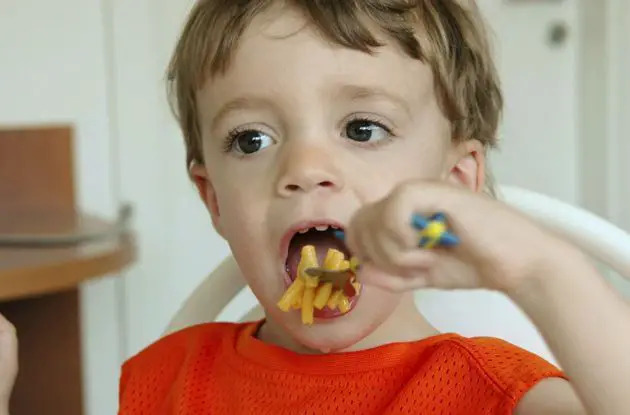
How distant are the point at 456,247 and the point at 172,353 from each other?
49 centimetres

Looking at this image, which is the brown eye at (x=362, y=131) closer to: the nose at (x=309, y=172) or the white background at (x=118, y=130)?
the nose at (x=309, y=172)

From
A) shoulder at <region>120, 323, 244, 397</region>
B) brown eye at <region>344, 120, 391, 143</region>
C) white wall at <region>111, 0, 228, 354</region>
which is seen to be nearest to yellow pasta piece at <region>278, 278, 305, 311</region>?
brown eye at <region>344, 120, 391, 143</region>

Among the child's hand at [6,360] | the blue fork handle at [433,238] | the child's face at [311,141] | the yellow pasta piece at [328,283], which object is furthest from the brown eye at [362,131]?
the child's hand at [6,360]

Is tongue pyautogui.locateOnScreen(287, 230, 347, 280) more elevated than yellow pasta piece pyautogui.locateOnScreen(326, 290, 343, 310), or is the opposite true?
tongue pyautogui.locateOnScreen(287, 230, 347, 280)

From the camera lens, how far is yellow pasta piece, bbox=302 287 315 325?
0.69m

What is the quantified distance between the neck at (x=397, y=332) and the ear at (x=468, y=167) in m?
0.11

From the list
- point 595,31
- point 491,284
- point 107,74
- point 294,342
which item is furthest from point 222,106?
point 595,31

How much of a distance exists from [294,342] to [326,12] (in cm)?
29

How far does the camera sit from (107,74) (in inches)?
72.8

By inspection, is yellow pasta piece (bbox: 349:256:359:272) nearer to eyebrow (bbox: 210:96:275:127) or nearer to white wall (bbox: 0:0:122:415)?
eyebrow (bbox: 210:96:275:127)

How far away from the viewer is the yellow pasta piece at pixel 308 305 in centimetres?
69

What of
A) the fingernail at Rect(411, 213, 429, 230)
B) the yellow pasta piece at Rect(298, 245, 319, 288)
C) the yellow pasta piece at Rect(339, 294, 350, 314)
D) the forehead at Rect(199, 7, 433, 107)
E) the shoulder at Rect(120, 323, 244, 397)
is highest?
the forehead at Rect(199, 7, 433, 107)

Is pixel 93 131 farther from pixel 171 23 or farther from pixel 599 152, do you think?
pixel 599 152

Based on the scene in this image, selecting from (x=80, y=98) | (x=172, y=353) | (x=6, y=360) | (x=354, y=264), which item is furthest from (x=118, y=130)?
(x=354, y=264)
